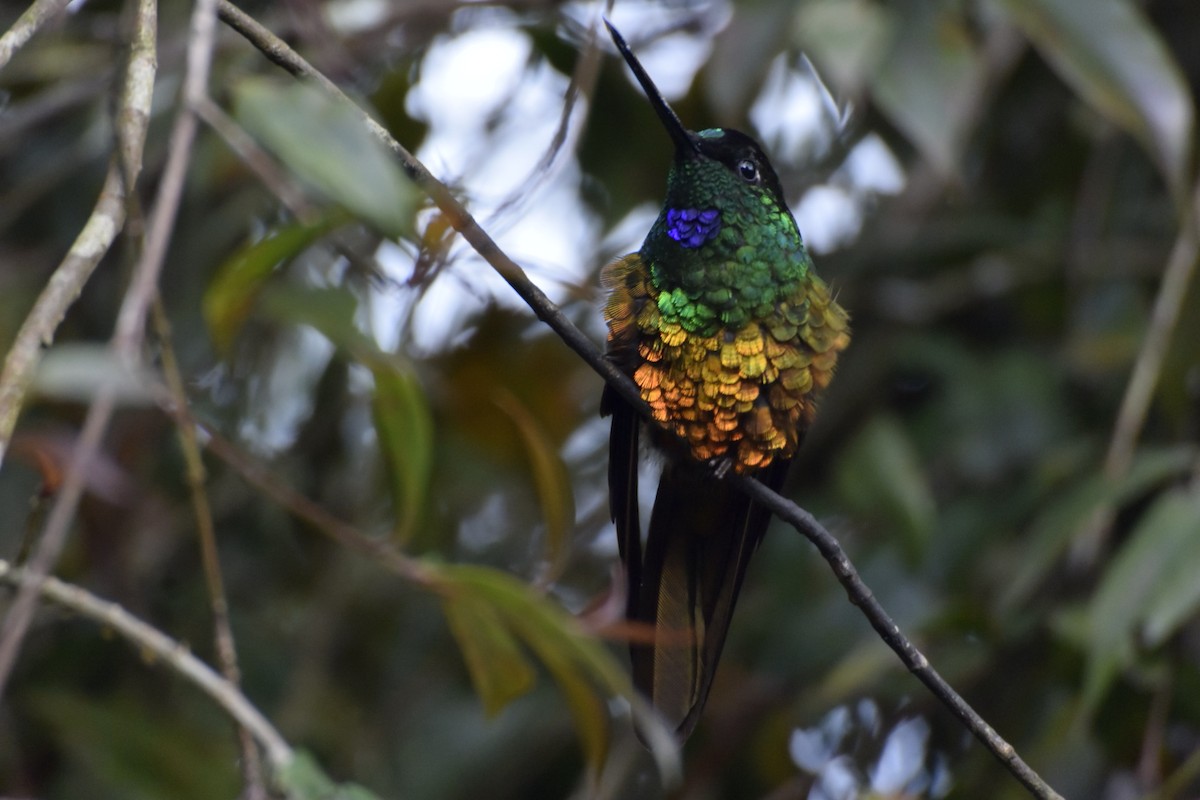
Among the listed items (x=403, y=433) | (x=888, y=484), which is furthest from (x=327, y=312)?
(x=888, y=484)

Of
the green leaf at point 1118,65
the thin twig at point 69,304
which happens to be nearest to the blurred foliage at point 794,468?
the green leaf at point 1118,65

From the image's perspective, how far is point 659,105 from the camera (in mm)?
2203

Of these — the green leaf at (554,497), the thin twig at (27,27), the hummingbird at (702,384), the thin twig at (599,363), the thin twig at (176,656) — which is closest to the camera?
the thin twig at (27,27)

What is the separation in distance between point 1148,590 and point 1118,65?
3.21ft

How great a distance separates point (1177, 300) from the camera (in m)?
2.72

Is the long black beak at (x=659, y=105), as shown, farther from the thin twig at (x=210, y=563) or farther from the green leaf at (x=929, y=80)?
the thin twig at (x=210, y=563)

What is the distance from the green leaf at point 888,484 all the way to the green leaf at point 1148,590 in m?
0.42

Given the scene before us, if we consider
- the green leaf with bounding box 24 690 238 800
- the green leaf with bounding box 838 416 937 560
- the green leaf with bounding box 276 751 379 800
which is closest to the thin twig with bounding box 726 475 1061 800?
the green leaf with bounding box 276 751 379 800

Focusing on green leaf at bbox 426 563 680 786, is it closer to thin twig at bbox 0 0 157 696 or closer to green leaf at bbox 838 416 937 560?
thin twig at bbox 0 0 157 696

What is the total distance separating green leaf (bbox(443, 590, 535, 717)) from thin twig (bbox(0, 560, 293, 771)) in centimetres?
36

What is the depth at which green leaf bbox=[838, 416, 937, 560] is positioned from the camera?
9.36 feet

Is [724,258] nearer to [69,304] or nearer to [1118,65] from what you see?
[1118,65]

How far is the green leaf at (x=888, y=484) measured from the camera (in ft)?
9.36

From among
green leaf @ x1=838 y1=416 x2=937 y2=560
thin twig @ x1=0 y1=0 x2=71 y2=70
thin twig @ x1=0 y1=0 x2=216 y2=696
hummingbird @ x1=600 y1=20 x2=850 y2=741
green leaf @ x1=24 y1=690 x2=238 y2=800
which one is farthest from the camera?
green leaf @ x1=838 y1=416 x2=937 y2=560
